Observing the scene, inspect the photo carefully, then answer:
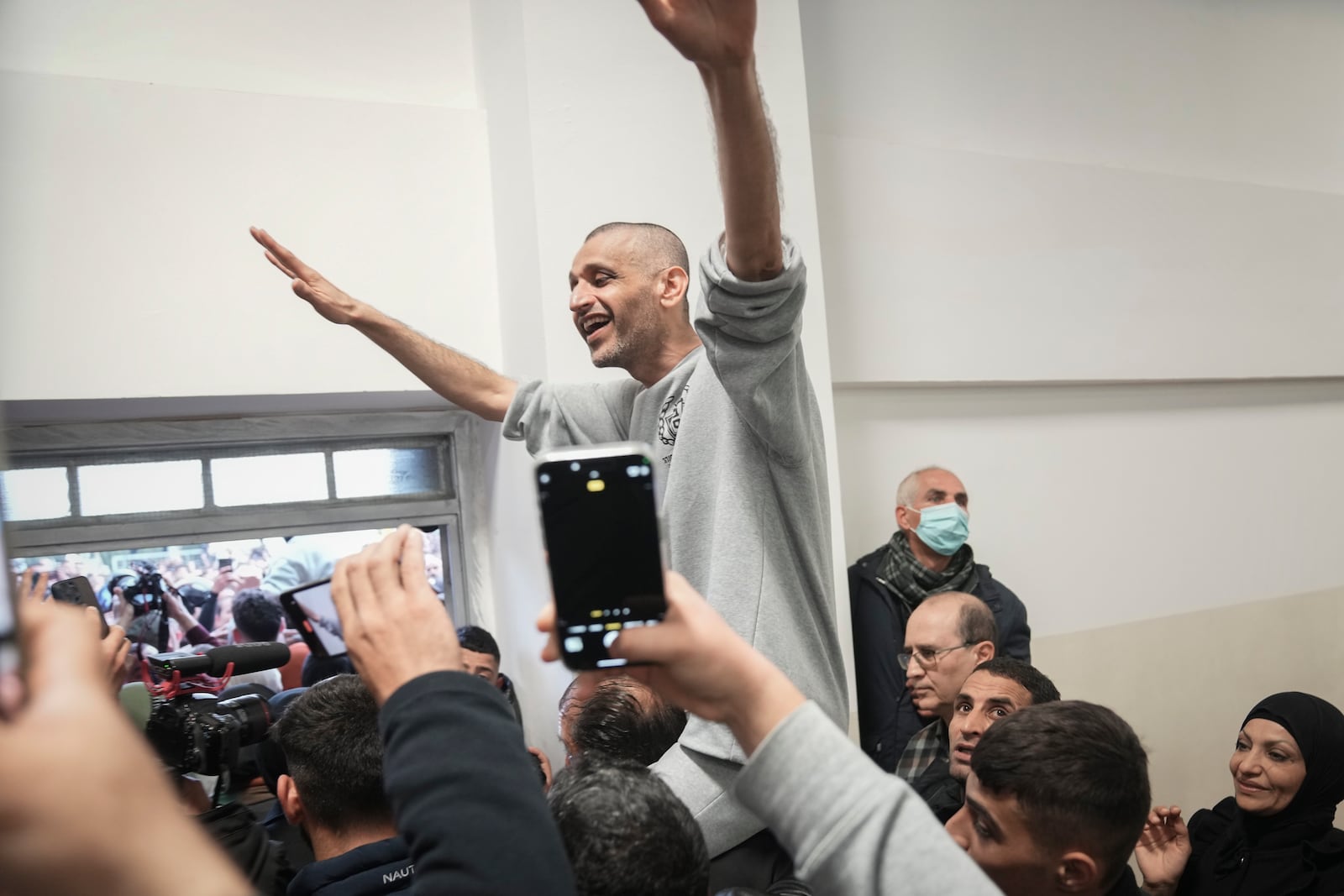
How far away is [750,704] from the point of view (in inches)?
24.6

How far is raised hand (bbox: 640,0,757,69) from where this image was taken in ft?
3.06

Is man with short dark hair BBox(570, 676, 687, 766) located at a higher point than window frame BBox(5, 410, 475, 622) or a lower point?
lower

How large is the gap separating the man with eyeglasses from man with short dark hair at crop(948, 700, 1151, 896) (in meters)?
1.03

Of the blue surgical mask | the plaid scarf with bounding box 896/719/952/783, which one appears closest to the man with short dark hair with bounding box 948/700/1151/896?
the plaid scarf with bounding box 896/719/952/783

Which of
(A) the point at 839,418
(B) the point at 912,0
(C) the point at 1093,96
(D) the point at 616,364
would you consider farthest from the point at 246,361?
(C) the point at 1093,96

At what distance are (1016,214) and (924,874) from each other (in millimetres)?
3264

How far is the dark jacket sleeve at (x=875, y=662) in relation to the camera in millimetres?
2736

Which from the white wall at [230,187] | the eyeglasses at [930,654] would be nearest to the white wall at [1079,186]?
the eyeglasses at [930,654]

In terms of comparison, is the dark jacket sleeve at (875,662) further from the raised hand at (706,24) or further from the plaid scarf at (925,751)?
the raised hand at (706,24)

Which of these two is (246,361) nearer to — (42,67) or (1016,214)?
(42,67)

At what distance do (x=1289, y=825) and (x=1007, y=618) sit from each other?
84 centimetres

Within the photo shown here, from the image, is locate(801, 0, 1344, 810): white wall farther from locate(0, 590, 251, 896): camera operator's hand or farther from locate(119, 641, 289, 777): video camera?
locate(0, 590, 251, 896): camera operator's hand

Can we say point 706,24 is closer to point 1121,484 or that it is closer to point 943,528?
point 943,528

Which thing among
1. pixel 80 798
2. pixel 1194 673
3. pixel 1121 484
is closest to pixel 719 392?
pixel 80 798
